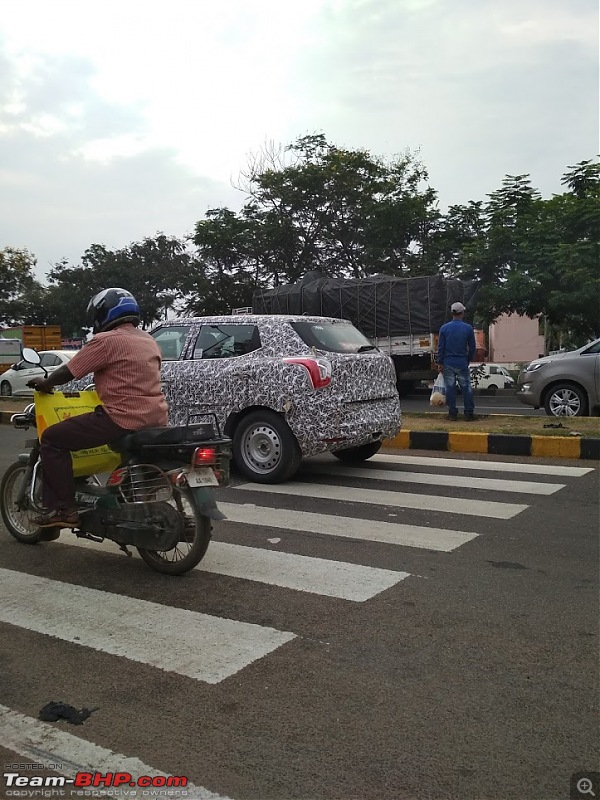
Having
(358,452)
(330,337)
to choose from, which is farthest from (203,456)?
(358,452)

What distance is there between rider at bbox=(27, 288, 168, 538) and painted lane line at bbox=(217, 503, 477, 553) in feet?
5.05

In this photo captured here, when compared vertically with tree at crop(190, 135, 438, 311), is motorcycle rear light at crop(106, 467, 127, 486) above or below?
below

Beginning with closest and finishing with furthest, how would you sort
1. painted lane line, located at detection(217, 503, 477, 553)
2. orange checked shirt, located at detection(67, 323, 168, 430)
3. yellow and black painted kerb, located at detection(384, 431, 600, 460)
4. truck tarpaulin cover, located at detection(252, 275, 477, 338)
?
orange checked shirt, located at detection(67, 323, 168, 430) → painted lane line, located at detection(217, 503, 477, 553) → yellow and black painted kerb, located at detection(384, 431, 600, 460) → truck tarpaulin cover, located at detection(252, 275, 477, 338)

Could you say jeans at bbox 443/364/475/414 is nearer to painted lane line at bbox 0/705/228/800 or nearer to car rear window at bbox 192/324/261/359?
car rear window at bbox 192/324/261/359

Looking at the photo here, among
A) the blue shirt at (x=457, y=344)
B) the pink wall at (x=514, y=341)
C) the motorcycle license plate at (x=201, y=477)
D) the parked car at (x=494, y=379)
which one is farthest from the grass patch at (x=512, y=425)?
the pink wall at (x=514, y=341)

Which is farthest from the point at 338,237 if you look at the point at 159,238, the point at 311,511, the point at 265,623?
the point at 265,623

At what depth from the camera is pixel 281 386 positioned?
7223 millimetres

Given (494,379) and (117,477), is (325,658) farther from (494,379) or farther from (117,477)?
(494,379)

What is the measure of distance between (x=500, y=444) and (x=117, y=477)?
19.1 feet

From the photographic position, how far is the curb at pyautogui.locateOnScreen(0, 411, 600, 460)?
29.1 ft

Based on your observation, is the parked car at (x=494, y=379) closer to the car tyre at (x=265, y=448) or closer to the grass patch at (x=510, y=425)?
the grass patch at (x=510, y=425)

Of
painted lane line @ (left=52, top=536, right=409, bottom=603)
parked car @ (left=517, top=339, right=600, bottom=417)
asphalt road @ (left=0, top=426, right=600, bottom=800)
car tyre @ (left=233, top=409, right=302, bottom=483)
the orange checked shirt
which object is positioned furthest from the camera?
parked car @ (left=517, top=339, right=600, bottom=417)

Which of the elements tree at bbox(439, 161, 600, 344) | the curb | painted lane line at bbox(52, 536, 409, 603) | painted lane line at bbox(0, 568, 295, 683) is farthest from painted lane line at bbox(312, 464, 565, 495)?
tree at bbox(439, 161, 600, 344)

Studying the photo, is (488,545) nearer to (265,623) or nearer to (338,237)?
(265,623)
